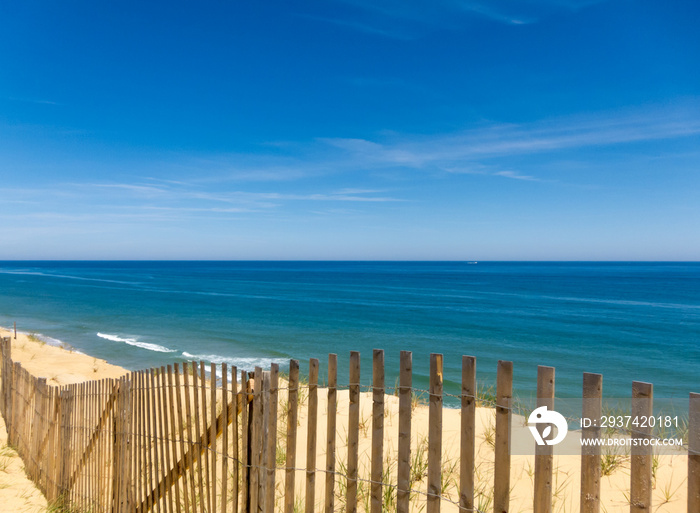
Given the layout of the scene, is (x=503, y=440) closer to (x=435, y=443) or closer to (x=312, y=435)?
(x=435, y=443)

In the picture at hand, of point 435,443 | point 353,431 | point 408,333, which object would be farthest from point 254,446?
point 408,333

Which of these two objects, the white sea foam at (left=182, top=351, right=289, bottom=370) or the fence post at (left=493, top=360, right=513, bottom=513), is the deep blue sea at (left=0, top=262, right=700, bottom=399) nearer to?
the white sea foam at (left=182, top=351, right=289, bottom=370)

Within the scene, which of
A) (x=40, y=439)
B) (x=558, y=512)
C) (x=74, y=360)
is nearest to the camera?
(x=558, y=512)

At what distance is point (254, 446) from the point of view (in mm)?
3520

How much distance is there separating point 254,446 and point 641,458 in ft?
8.50

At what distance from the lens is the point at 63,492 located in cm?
583

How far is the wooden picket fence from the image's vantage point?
2.44 m

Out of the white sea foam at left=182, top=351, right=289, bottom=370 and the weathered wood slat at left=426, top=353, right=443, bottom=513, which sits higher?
the weathered wood slat at left=426, top=353, right=443, bottom=513

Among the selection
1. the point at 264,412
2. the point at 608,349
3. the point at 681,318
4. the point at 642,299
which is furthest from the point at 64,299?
the point at 642,299

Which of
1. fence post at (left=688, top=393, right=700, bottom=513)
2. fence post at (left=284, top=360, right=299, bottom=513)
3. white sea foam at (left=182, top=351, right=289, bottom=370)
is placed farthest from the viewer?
white sea foam at (left=182, top=351, right=289, bottom=370)

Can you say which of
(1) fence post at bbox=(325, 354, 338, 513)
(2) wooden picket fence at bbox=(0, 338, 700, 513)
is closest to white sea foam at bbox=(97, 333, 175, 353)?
(2) wooden picket fence at bbox=(0, 338, 700, 513)

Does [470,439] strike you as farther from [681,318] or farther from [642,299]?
[642,299]

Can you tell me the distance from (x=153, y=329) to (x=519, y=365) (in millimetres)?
20890
